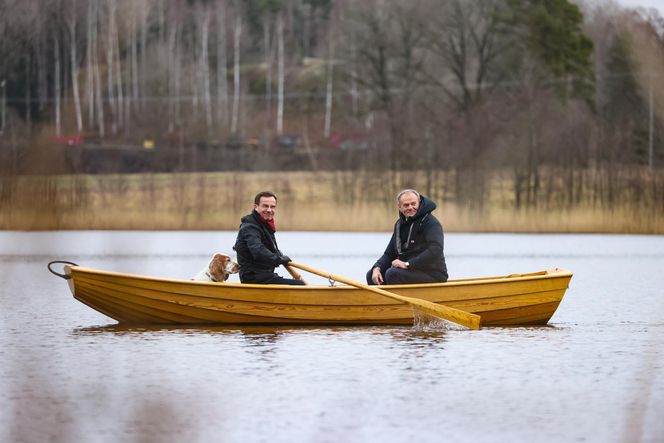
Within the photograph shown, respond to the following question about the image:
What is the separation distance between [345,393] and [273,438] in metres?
1.66

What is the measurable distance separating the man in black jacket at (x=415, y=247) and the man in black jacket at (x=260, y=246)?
807mm

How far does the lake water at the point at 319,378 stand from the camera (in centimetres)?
623

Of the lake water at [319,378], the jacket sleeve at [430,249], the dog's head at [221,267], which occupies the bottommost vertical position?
the lake water at [319,378]

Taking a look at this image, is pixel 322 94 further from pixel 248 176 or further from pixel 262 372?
pixel 262 372

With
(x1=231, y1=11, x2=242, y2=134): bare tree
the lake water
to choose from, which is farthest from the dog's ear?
(x1=231, y1=11, x2=242, y2=134): bare tree

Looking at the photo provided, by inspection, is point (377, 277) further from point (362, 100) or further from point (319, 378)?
point (362, 100)

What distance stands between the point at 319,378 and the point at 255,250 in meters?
2.51

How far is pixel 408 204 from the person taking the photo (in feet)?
35.4

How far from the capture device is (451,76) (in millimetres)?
52250

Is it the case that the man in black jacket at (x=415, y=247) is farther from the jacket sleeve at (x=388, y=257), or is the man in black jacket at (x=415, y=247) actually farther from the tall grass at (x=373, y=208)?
the tall grass at (x=373, y=208)

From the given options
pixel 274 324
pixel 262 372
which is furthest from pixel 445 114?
pixel 262 372

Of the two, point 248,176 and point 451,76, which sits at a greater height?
point 451,76

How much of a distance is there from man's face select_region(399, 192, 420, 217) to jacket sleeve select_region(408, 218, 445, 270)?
6.2 inches

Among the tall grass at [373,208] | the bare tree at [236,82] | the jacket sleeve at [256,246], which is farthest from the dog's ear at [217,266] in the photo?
the bare tree at [236,82]
